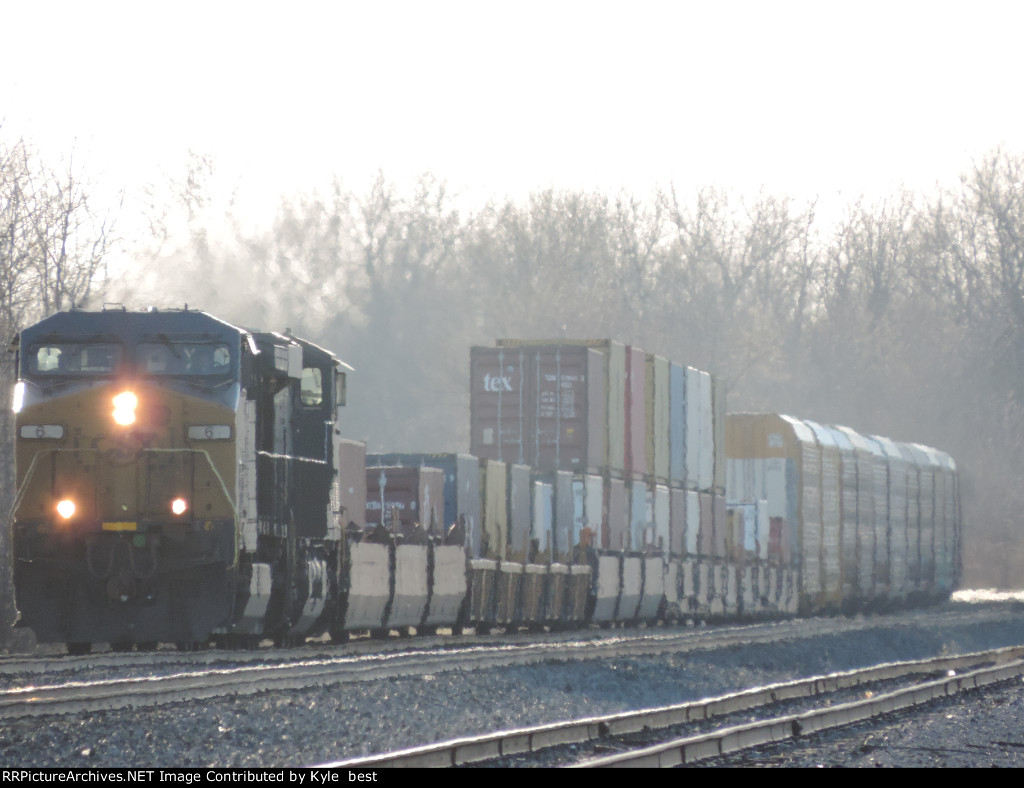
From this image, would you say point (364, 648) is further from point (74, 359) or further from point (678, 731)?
point (678, 731)

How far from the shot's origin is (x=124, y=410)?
1619 cm

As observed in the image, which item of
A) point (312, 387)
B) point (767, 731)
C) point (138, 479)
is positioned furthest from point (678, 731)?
point (312, 387)

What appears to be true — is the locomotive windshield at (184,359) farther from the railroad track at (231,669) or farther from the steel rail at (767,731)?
the steel rail at (767,731)

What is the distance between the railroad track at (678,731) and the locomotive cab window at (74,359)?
21.0 feet

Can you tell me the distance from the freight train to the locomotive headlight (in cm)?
1

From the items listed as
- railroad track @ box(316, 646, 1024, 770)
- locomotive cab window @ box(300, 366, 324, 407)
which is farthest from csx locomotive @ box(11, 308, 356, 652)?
railroad track @ box(316, 646, 1024, 770)

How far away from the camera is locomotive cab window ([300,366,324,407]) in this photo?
1836 cm

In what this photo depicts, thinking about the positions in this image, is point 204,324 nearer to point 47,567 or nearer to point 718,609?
point 47,567

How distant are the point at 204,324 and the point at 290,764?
7727 mm

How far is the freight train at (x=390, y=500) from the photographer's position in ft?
52.4

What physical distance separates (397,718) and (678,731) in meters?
2.03

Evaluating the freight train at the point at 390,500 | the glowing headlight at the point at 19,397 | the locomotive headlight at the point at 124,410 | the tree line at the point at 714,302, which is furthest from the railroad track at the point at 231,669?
the tree line at the point at 714,302

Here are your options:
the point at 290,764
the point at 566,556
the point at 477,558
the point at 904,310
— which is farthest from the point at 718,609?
the point at 904,310

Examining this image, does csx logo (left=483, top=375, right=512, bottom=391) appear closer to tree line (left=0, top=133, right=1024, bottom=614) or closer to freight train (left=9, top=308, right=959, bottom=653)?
freight train (left=9, top=308, right=959, bottom=653)
